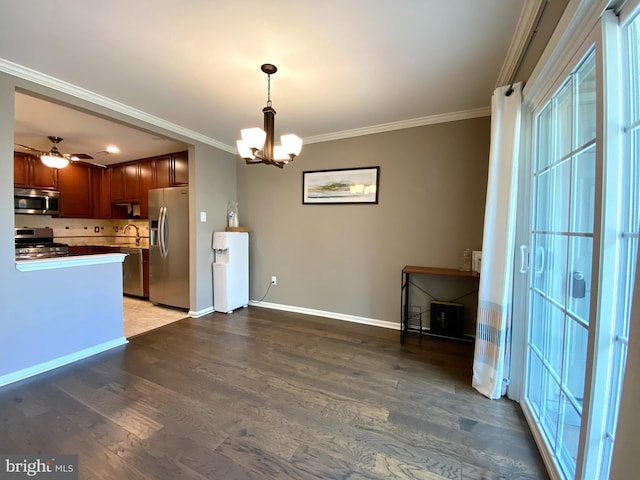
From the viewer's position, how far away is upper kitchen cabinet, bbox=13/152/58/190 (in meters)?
4.00

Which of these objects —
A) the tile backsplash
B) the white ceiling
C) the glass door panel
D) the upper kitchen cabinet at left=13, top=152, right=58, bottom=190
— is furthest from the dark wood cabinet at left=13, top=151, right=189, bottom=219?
the glass door panel

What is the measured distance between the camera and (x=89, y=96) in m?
2.43

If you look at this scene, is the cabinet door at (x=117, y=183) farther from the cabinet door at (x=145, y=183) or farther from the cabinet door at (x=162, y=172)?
the cabinet door at (x=162, y=172)

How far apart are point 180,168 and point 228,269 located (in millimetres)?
1728

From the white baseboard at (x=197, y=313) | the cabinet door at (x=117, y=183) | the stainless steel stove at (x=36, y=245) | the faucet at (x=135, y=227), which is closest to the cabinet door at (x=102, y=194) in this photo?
the cabinet door at (x=117, y=183)

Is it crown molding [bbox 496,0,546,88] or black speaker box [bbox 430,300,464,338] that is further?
black speaker box [bbox 430,300,464,338]

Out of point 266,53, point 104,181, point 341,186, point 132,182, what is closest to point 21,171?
point 104,181

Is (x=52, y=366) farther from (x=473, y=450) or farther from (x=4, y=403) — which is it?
(x=473, y=450)

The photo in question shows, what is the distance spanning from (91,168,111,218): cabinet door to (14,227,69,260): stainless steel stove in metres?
0.75

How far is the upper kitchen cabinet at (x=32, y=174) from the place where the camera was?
13.1ft

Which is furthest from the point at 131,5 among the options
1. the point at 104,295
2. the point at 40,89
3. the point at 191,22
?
the point at 104,295

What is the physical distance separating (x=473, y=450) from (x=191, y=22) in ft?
9.79

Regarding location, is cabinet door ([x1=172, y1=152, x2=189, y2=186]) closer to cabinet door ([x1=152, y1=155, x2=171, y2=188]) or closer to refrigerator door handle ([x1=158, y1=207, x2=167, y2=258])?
cabinet door ([x1=152, y1=155, x2=171, y2=188])

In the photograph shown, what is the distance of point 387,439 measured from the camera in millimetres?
1537
